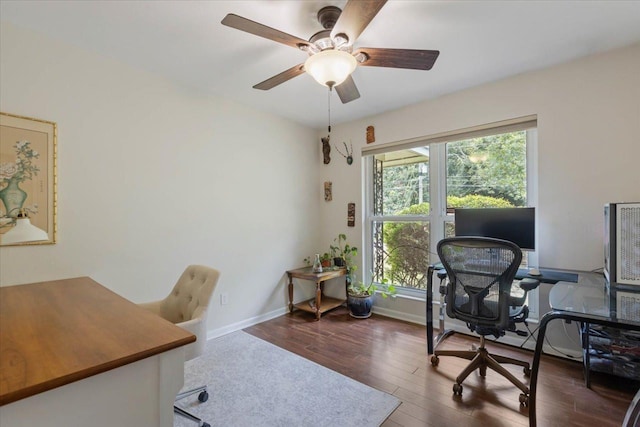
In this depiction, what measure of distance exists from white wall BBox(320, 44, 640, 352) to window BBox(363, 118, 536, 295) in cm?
18

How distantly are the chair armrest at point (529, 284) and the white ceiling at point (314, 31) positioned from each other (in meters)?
1.72

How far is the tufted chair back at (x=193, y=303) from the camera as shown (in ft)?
5.39

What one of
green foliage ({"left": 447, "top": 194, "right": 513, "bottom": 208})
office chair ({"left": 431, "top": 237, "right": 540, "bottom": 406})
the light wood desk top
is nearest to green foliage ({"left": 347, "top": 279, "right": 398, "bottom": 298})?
green foliage ({"left": 447, "top": 194, "right": 513, "bottom": 208})

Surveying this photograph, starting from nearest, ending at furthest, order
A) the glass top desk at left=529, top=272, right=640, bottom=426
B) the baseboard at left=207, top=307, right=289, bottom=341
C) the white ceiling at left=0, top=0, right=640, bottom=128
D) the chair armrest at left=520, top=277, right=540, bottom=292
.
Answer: the glass top desk at left=529, top=272, right=640, bottom=426 < the white ceiling at left=0, top=0, right=640, bottom=128 < the chair armrest at left=520, top=277, right=540, bottom=292 < the baseboard at left=207, top=307, right=289, bottom=341

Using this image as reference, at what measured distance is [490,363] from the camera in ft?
6.80

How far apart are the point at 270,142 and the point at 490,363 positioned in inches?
120

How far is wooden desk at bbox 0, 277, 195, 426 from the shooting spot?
761 mm

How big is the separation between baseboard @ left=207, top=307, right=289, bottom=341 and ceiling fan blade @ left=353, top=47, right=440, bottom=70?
276cm

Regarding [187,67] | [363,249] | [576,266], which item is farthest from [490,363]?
[187,67]

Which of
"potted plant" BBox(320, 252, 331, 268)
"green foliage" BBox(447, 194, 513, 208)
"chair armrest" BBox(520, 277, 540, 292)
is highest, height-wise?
"green foliage" BBox(447, 194, 513, 208)

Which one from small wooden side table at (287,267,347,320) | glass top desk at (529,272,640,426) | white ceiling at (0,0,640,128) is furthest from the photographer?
small wooden side table at (287,267,347,320)

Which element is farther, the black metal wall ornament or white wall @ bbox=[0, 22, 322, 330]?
the black metal wall ornament

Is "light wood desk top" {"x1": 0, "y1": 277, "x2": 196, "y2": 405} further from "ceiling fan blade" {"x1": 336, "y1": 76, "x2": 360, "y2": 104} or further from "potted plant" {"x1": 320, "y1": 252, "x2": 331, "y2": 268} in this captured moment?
"potted plant" {"x1": 320, "y1": 252, "x2": 331, "y2": 268}

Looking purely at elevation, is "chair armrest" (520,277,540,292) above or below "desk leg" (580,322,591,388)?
above
